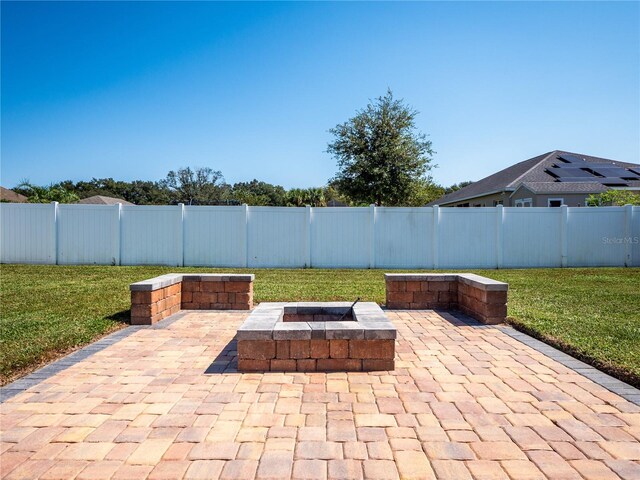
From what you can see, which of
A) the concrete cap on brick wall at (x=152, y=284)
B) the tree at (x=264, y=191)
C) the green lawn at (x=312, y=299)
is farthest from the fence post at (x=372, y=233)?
the tree at (x=264, y=191)

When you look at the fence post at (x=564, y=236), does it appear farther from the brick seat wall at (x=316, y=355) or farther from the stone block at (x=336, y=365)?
the stone block at (x=336, y=365)

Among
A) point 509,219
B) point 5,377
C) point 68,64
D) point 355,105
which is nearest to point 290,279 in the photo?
point 5,377

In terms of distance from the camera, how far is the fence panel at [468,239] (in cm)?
1248

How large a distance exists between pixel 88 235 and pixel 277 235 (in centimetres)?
595

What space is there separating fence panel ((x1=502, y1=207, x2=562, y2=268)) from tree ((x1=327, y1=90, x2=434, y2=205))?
697 centimetres

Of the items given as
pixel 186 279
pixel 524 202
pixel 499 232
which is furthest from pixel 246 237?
pixel 524 202

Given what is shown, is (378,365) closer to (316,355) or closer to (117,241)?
(316,355)

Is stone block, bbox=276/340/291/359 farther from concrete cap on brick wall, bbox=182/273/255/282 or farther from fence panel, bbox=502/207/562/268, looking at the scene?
fence panel, bbox=502/207/562/268

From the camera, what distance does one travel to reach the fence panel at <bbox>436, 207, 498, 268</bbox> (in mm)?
12484

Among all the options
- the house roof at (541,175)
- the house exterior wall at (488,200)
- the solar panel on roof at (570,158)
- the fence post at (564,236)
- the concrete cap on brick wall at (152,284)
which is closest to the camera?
the concrete cap on brick wall at (152,284)

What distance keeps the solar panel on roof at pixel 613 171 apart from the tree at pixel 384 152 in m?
8.36

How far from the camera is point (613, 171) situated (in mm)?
19234

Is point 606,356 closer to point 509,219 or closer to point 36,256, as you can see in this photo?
point 509,219

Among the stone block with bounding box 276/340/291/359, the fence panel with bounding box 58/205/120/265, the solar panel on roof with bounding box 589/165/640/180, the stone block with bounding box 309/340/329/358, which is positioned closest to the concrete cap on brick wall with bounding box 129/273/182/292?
the stone block with bounding box 276/340/291/359
